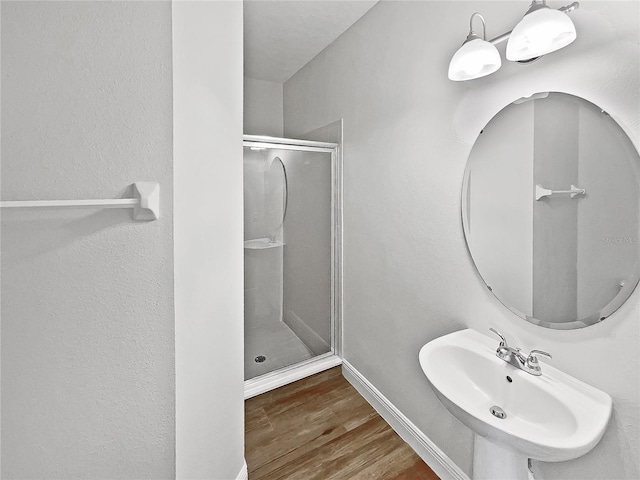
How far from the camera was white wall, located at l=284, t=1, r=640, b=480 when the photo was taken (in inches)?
35.0

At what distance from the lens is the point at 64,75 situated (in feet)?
2.69

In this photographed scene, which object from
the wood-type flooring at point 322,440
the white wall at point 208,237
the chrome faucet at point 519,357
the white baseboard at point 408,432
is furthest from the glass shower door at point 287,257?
the chrome faucet at point 519,357

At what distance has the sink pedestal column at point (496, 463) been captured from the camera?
1022 millimetres

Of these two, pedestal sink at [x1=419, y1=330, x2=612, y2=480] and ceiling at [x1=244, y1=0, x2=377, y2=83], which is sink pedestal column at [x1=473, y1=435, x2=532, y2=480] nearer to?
pedestal sink at [x1=419, y1=330, x2=612, y2=480]

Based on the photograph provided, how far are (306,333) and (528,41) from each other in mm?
2164

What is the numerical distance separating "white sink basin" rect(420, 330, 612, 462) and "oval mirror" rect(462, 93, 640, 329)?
0.20 meters

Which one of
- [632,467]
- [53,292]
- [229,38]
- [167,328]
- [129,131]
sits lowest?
[632,467]

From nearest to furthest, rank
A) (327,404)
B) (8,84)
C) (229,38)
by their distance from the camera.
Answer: (8,84), (229,38), (327,404)

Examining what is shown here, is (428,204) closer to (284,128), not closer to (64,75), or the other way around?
(64,75)

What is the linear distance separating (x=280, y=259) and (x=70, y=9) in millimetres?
1751

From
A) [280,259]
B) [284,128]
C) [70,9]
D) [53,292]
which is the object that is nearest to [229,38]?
[70,9]

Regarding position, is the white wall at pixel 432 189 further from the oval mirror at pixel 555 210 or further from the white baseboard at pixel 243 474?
the white baseboard at pixel 243 474

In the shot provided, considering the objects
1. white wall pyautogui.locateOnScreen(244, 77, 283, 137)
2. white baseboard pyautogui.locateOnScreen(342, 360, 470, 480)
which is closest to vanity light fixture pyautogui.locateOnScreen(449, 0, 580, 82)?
white baseboard pyautogui.locateOnScreen(342, 360, 470, 480)

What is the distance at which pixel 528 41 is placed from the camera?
0.91 metres
